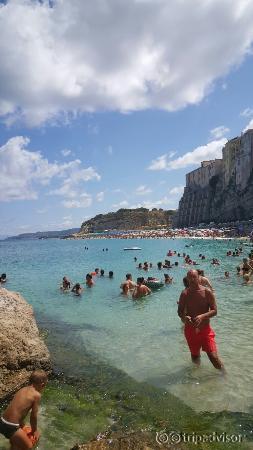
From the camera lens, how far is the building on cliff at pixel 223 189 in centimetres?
7994

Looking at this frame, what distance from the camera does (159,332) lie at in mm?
10734

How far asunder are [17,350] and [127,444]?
317cm

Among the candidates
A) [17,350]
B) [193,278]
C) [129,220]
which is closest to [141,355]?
[193,278]

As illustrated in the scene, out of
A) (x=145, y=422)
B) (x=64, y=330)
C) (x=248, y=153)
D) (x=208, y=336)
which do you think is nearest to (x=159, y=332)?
(x=64, y=330)

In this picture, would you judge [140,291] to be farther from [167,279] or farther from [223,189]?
[223,189]

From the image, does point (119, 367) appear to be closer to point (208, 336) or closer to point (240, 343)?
point (208, 336)

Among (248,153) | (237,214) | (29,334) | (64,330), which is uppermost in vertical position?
(248,153)

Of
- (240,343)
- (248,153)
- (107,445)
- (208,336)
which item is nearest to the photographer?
(107,445)

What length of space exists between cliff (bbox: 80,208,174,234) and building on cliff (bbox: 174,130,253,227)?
44.2 metres

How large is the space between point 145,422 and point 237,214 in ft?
267

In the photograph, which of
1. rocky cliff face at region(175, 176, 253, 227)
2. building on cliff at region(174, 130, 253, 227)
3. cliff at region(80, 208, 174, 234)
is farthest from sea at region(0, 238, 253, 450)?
cliff at region(80, 208, 174, 234)

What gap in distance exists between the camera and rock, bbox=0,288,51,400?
22.0 feet

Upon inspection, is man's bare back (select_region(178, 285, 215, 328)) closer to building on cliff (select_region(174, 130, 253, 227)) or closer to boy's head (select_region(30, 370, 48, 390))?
boy's head (select_region(30, 370, 48, 390))

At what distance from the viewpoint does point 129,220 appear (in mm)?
177375
